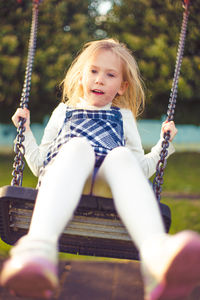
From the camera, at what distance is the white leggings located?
1256mm

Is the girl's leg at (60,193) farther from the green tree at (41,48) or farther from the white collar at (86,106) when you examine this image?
the green tree at (41,48)

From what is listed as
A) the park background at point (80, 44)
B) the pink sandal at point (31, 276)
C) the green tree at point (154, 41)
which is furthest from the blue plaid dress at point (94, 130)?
the green tree at point (154, 41)

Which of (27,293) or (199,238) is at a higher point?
(199,238)

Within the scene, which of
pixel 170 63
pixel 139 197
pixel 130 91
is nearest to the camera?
pixel 139 197

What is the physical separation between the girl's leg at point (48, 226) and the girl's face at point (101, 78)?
43 centimetres

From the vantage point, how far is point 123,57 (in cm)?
193

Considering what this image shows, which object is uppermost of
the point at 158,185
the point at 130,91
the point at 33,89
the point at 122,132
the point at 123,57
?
the point at 123,57

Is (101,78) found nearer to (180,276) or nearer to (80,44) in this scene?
(180,276)

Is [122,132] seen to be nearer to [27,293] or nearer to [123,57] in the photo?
[123,57]

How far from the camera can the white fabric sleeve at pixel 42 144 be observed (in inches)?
72.1

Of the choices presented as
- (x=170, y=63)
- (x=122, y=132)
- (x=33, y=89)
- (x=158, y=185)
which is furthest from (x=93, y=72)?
(x=33, y=89)

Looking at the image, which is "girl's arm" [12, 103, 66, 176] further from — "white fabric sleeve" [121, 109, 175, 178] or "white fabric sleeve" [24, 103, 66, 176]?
"white fabric sleeve" [121, 109, 175, 178]

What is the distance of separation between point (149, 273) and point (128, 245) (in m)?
0.45

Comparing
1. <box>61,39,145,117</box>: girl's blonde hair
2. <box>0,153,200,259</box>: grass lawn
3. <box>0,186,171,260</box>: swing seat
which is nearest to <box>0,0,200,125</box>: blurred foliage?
<box>0,153,200,259</box>: grass lawn
